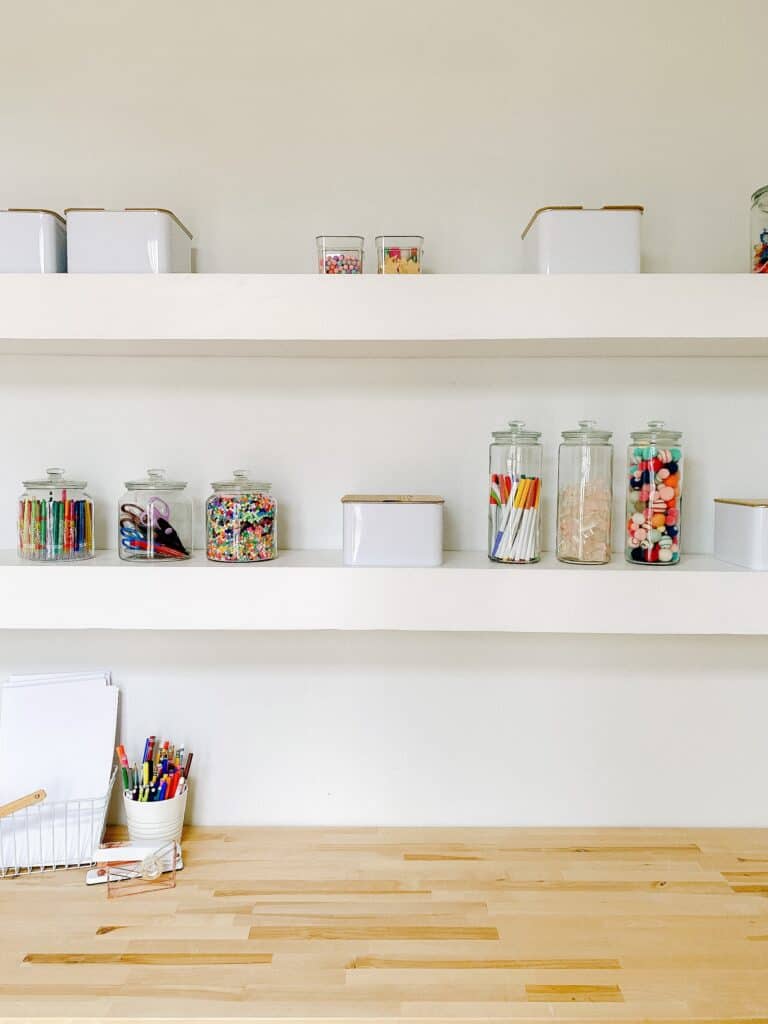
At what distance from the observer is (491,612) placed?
47.6 inches

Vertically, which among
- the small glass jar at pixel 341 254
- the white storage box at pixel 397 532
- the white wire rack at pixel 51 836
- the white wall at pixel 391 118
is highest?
the white wall at pixel 391 118

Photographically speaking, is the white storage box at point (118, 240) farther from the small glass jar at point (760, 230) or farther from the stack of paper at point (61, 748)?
the small glass jar at point (760, 230)

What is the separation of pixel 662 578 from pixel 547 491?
28 centimetres

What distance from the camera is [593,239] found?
47.3 inches

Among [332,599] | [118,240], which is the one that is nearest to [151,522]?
[332,599]

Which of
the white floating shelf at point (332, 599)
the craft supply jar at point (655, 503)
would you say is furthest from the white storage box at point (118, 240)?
the craft supply jar at point (655, 503)

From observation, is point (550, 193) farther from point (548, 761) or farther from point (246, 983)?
point (246, 983)

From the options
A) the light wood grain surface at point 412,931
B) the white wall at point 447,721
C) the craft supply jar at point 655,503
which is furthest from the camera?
the white wall at point 447,721

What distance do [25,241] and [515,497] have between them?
0.83 meters

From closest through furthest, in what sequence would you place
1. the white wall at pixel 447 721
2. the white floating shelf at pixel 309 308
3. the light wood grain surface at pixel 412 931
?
the light wood grain surface at pixel 412 931 < the white floating shelf at pixel 309 308 < the white wall at pixel 447 721

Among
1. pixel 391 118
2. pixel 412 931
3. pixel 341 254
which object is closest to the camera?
pixel 412 931

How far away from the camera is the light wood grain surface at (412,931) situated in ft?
3.20

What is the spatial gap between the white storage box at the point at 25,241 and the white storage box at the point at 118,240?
1.5 inches

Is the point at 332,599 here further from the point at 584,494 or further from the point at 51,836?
the point at 51,836
